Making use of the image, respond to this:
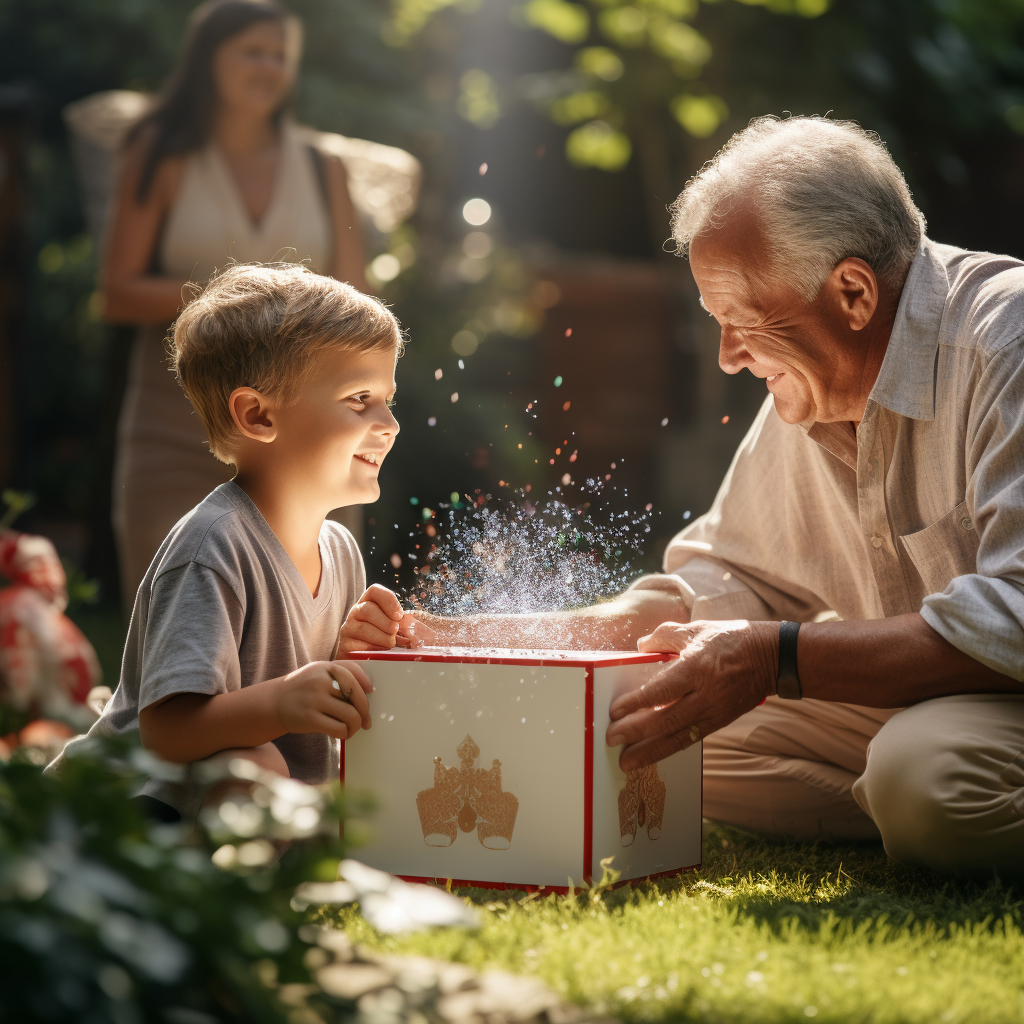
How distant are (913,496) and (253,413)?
1.31m

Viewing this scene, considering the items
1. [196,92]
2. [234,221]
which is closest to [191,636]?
[234,221]

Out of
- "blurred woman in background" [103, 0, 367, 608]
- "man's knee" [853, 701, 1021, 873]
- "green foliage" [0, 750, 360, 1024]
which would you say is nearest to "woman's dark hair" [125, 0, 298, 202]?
"blurred woman in background" [103, 0, 367, 608]

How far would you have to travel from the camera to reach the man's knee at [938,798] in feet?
6.83

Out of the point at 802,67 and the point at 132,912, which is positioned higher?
the point at 802,67

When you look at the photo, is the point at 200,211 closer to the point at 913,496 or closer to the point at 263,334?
the point at 263,334

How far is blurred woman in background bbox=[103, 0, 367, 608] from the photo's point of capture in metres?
3.86

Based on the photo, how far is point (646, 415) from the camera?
35.0 feet

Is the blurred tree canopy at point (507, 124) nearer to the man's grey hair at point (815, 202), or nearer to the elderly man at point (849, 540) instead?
the elderly man at point (849, 540)

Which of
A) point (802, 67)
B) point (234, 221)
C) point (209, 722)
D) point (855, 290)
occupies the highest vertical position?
point (802, 67)

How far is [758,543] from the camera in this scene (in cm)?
281

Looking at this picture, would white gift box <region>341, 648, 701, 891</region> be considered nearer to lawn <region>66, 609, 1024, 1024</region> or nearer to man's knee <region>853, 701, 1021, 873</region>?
lawn <region>66, 609, 1024, 1024</region>

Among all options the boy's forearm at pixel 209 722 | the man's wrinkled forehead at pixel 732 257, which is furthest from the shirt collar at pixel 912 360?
the boy's forearm at pixel 209 722

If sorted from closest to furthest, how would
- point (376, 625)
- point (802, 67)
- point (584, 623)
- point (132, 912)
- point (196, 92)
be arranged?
1. point (132, 912)
2. point (376, 625)
3. point (584, 623)
4. point (196, 92)
5. point (802, 67)

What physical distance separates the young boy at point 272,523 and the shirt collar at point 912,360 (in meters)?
0.95
